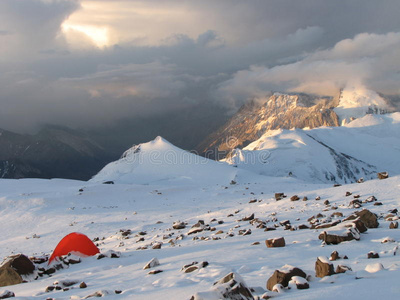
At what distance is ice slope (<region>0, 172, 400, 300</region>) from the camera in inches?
307

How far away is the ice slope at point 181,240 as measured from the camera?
307 inches

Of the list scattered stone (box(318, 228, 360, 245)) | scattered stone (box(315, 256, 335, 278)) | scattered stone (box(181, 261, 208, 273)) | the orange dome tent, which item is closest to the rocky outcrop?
scattered stone (box(315, 256, 335, 278))

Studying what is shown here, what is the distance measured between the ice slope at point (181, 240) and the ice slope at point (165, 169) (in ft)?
80.0

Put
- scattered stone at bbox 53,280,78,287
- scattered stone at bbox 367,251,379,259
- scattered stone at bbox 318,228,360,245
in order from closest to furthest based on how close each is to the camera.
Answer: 1. scattered stone at bbox 367,251,379,259
2. scattered stone at bbox 53,280,78,287
3. scattered stone at bbox 318,228,360,245

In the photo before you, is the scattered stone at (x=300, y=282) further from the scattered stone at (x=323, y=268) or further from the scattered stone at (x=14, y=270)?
the scattered stone at (x=14, y=270)

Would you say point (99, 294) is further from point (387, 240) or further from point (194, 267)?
point (387, 240)

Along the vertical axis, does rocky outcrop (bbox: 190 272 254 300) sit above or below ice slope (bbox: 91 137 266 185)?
below

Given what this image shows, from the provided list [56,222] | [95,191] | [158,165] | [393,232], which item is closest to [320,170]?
[158,165]

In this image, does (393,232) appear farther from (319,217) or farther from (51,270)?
(51,270)

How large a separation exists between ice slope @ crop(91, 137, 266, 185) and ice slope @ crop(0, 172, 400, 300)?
2440 centimetres

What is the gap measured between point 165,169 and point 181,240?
2439 inches

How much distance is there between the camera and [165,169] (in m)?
79.0

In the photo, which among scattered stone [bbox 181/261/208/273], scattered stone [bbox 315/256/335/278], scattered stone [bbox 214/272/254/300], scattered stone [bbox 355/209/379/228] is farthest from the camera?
scattered stone [bbox 355/209/379/228]

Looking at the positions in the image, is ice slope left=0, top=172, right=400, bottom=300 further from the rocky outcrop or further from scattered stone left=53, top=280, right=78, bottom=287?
the rocky outcrop
